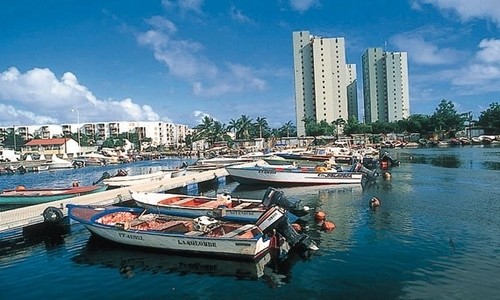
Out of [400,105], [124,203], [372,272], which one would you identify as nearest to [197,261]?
[372,272]

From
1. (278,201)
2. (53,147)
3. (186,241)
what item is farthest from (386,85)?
(186,241)

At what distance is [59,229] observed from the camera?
23.2 meters

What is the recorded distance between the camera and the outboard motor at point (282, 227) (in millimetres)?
17312

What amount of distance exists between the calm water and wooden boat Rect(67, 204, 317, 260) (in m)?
0.57

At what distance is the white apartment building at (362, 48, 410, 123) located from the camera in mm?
176875

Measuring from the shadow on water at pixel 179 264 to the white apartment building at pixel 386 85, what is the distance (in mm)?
175277

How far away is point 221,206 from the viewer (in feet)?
74.0

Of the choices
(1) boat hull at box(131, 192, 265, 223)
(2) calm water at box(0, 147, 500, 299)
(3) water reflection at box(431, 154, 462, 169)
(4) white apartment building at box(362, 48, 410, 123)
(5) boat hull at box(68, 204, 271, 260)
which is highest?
(4) white apartment building at box(362, 48, 410, 123)

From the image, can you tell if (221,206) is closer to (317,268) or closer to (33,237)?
(317,268)

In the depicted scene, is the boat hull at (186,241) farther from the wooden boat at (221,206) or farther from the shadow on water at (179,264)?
the wooden boat at (221,206)

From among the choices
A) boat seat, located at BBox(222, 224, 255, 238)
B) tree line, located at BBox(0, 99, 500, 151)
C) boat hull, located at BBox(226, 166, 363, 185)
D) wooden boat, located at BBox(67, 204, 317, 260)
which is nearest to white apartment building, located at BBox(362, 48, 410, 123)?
tree line, located at BBox(0, 99, 500, 151)

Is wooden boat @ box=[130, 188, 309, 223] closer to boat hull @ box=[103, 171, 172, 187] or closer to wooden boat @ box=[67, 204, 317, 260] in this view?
wooden boat @ box=[67, 204, 317, 260]

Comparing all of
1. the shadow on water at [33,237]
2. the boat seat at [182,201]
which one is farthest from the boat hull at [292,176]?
the shadow on water at [33,237]

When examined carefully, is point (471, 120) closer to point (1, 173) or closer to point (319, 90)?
point (319, 90)
